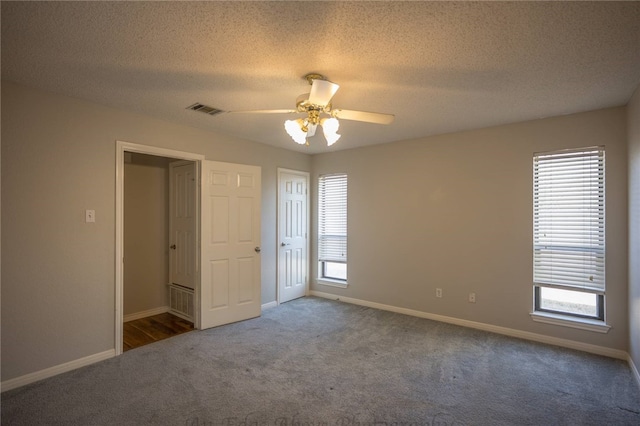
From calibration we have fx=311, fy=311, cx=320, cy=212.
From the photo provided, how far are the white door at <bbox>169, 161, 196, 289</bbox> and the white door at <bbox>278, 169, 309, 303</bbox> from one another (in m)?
1.30

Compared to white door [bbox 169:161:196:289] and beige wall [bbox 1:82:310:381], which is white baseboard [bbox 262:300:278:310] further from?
beige wall [bbox 1:82:310:381]

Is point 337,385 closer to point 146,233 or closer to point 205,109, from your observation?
point 205,109

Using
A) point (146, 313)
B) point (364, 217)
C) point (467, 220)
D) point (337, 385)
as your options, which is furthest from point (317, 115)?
point (146, 313)

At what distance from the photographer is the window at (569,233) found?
3.21 meters

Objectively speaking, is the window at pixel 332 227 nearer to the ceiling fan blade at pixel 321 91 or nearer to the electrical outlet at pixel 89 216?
the ceiling fan blade at pixel 321 91

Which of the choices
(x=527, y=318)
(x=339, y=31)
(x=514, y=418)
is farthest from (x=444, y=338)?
(x=339, y=31)

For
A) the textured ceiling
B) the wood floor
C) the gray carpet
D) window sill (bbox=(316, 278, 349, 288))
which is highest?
the textured ceiling

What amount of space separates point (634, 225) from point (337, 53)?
9.89 ft

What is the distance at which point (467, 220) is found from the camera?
3988 mm

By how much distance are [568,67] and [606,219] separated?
179 centimetres

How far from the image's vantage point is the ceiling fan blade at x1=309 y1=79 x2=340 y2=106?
2057mm

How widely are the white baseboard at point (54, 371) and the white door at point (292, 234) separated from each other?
2390mm

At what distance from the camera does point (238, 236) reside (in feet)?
13.9

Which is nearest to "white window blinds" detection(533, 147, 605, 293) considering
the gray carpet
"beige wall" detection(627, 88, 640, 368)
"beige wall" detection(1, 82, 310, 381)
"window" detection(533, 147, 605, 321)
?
"window" detection(533, 147, 605, 321)
